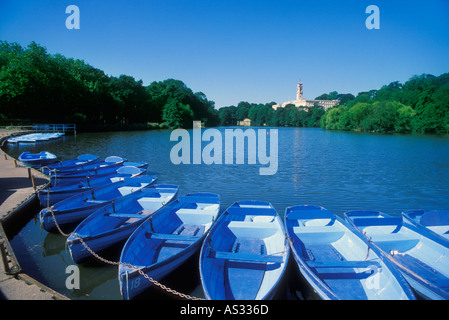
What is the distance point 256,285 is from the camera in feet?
20.3

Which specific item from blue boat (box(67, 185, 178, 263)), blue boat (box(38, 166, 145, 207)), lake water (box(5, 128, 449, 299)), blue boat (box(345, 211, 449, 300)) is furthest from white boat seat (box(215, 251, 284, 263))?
blue boat (box(38, 166, 145, 207))

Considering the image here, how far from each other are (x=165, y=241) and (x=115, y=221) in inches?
109

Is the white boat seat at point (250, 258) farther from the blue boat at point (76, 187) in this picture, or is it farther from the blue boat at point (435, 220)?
the blue boat at point (76, 187)

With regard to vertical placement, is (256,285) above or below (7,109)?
below

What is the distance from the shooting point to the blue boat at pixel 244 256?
5.88 meters

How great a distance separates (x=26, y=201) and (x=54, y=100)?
175 ft

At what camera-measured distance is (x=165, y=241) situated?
808cm

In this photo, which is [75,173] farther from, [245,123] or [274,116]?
[245,123]

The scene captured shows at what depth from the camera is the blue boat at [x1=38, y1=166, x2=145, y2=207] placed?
36.4 ft

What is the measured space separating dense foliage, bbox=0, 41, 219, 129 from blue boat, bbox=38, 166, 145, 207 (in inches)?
1695

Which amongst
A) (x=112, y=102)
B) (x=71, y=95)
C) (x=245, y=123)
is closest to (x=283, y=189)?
(x=71, y=95)

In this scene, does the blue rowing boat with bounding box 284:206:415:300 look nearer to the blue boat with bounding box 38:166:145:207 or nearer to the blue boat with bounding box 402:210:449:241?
the blue boat with bounding box 402:210:449:241
